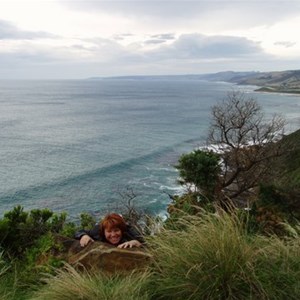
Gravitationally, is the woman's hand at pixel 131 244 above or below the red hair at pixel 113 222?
below

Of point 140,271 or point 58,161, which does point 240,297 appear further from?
point 58,161

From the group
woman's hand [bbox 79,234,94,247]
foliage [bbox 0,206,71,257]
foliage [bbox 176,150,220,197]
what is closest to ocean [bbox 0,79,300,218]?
foliage [bbox 176,150,220,197]

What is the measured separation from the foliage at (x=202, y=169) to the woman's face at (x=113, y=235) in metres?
14.7

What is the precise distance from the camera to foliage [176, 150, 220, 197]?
20.2 metres

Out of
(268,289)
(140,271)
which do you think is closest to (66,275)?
(140,271)

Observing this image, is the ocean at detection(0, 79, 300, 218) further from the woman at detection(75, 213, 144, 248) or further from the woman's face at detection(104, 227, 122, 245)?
the woman's face at detection(104, 227, 122, 245)

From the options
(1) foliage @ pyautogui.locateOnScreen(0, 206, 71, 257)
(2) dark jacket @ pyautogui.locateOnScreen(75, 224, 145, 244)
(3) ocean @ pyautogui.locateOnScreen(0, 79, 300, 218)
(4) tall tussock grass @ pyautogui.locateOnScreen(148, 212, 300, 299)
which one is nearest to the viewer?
(4) tall tussock grass @ pyautogui.locateOnScreen(148, 212, 300, 299)

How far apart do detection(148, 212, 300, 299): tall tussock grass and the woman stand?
1122mm

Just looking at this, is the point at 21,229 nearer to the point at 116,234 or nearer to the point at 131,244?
the point at 116,234

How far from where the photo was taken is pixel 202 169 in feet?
66.6

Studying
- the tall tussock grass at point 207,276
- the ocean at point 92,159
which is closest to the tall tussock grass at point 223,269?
the tall tussock grass at point 207,276

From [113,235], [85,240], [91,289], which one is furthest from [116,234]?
[91,289]

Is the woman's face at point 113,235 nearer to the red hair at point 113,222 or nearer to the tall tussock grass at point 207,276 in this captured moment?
the red hair at point 113,222

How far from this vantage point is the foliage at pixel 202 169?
20.2m
